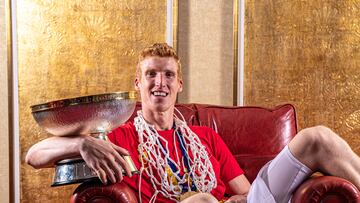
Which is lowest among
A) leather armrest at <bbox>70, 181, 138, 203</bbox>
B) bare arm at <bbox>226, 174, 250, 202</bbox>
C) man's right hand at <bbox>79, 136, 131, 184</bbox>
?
bare arm at <bbox>226, 174, 250, 202</bbox>

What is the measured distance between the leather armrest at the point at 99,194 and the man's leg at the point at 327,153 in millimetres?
663

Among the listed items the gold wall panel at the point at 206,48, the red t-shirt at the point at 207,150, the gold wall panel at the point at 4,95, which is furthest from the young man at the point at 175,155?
the gold wall panel at the point at 4,95

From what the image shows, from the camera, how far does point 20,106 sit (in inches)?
132

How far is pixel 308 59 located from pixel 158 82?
4.68 feet

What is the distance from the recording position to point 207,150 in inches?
95.6

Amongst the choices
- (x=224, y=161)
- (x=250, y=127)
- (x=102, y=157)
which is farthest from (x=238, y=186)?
(x=102, y=157)

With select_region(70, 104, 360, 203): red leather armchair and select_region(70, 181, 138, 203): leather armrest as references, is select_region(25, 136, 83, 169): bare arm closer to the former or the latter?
select_region(70, 181, 138, 203): leather armrest

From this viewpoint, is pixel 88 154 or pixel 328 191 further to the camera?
pixel 328 191

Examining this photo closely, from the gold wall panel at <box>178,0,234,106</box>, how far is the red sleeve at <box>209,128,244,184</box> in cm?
97

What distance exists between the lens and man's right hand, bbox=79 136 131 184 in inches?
66.6

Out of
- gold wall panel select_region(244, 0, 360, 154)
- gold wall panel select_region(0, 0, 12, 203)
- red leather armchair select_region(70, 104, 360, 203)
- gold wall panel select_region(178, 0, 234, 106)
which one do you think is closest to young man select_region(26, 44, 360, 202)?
red leather armchair select_region(70, 104, 360, 203)

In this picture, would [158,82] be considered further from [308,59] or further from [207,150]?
[308,59]

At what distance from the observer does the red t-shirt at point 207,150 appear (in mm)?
2191

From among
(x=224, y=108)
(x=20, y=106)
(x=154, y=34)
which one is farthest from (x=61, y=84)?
(x=224, y=108)
